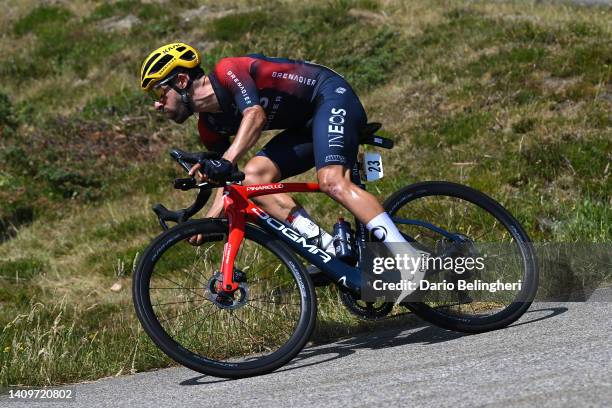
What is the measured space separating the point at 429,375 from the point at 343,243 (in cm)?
152

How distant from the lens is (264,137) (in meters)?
13.9

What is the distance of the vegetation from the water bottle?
2.69ft

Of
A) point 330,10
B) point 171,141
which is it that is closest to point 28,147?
point 171,141

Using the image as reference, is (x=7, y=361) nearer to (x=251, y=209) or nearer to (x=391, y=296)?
(x=251, y=209)

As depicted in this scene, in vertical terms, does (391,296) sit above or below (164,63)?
below

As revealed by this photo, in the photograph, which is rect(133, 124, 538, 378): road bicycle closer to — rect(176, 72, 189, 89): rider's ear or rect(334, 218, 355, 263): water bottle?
rect(334, 218, 355, 263): water bottle

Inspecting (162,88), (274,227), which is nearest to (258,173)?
(274,227)

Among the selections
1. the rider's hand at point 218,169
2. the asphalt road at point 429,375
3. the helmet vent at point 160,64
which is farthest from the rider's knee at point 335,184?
the helmet vent at point 160,64

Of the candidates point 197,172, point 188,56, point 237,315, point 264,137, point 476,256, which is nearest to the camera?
point 197,172

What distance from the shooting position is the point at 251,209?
6.07 meters

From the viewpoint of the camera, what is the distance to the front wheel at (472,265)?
614 centimetres

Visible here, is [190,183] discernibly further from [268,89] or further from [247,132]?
[268,89]

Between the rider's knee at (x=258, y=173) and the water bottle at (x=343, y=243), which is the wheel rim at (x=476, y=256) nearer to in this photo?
the water bottle at (x=343, y=243)

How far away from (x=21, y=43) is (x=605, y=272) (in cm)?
1660
